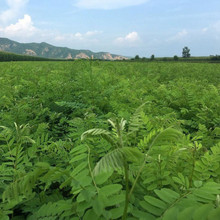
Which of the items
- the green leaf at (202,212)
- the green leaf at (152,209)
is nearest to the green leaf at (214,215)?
the green leaf at (202,212)

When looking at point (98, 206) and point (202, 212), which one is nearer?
point (202, 212)

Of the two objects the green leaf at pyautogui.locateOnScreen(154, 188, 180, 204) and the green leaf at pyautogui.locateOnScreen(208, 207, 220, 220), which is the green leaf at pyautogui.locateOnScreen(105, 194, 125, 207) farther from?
the green leaf at pyautogui.locateOnScreen(208, 207, 220, 220)

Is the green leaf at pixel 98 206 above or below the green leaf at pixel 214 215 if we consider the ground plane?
below

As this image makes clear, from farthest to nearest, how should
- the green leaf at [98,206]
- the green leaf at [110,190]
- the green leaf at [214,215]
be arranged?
the green leaf at [110,190]
the green leaf at [98,206]
the green leaf at [214,215]

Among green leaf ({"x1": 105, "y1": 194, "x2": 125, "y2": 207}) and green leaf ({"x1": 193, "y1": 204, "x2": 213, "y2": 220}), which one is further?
green leaf ({"x1": 105, "y1": 194, "x2": 125, "y2": 207})

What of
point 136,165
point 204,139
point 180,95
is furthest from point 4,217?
point 180,95

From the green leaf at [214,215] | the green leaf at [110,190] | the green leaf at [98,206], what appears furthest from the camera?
the green leaf at [110,190]

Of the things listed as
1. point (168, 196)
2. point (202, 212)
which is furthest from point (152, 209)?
point (202, 212)

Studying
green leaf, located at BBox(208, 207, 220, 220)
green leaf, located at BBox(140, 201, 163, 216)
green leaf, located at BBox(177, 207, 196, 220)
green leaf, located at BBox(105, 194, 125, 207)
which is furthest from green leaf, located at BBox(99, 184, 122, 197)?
green leaf, located at BBox(208, 207, 220, 220)

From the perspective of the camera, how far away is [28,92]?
15.3ft

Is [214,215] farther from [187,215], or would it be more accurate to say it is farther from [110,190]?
[110,190]

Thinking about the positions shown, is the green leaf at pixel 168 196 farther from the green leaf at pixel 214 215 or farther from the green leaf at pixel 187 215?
the green leaf at pixel 214 215

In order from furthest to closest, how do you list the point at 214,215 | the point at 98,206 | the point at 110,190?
1. the point at 110,190
2. the point at 98,206
3. the point at 214,215

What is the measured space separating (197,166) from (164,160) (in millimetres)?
219
